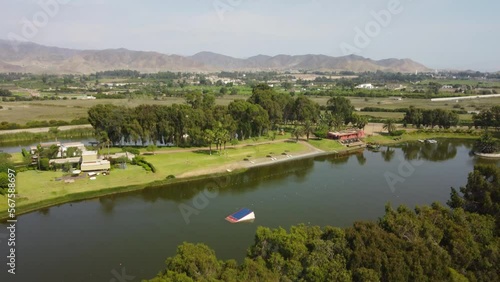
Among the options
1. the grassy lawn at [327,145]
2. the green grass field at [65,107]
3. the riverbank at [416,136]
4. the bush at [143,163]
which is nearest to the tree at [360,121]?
the riverbank at [416,136]

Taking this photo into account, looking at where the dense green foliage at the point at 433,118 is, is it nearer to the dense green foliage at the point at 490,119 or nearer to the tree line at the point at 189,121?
the dense green foliage at the point at 490,119

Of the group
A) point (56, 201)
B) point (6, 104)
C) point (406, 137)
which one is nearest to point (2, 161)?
point (56, 201)

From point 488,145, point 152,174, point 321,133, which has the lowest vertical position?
point 152,174

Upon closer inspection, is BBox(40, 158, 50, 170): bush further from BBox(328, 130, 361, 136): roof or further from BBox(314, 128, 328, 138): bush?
BBox(328, 130, 361, 136): roof

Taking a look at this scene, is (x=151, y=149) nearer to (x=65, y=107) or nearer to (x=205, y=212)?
(x=205, y=212)

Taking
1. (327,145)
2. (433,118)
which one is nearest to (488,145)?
(433,118)

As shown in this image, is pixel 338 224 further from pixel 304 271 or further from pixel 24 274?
pixel 24 274

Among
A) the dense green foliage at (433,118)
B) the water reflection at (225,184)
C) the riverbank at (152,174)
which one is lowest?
the water reflection at (225,184)
